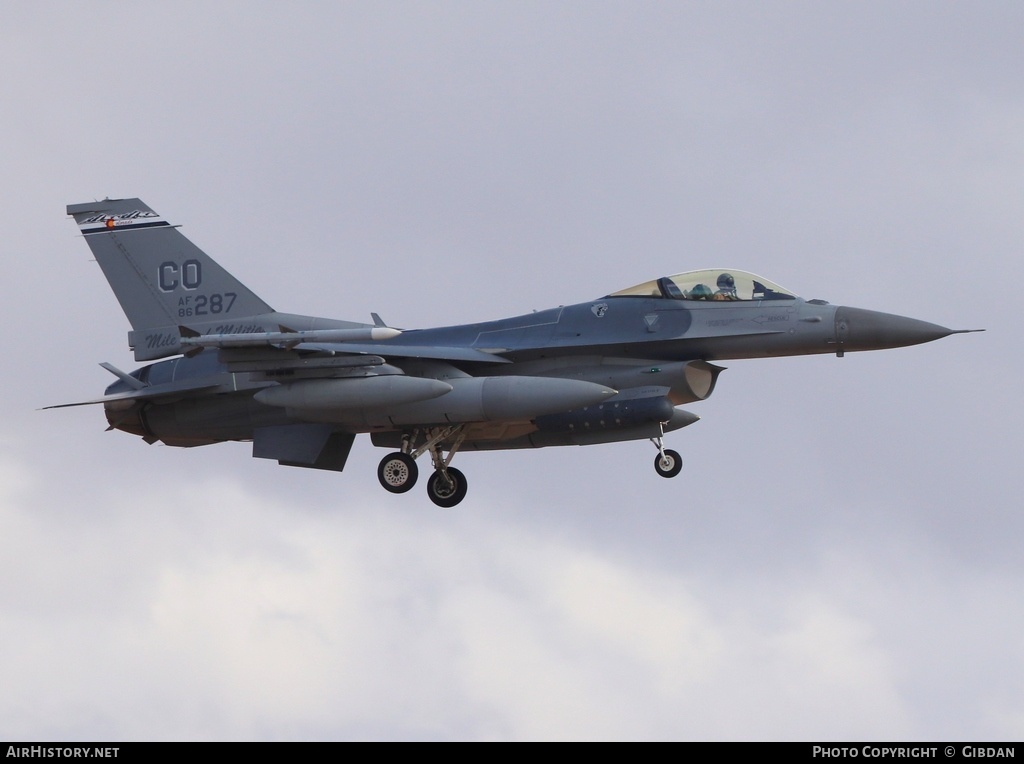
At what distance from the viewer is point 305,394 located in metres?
21.9

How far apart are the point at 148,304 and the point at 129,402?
66.2 inches

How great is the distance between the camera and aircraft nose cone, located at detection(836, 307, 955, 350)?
853 inches

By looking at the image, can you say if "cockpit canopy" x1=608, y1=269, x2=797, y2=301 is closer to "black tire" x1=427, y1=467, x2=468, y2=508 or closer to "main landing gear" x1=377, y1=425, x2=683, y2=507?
"main landing gear" x1=377, y1=425, x2=683, y2=507

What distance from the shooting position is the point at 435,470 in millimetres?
23469

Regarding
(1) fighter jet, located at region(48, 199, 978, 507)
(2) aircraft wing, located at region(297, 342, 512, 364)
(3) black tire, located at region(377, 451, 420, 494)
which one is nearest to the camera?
(1) fighter jet, located at region(48, 199, 978, 507)

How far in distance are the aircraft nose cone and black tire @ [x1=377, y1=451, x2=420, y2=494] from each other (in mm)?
6012

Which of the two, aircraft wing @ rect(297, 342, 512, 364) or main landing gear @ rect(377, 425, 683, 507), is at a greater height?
aircraft wing @ rect(297, 342, 512, 364)

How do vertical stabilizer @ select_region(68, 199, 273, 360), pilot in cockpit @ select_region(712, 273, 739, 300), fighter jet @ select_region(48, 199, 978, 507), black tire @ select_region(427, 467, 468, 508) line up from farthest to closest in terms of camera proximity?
1. vertical stabilizer @ select_region(68, 199, 273, 360)
2. black tire @ select_region(427, 467, 468, 508)
3. pilot in cockpit @ select_region(712, 273, 739, 300)
4. fighter jet @ select_region(48, 199, 978, 507)

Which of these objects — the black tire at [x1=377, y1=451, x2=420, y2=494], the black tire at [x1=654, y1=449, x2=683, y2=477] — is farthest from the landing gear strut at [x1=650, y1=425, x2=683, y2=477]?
the black tire at [x1=377, y1=451, x2=420, y2=494]

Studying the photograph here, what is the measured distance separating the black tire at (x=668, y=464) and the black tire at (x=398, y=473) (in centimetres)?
333

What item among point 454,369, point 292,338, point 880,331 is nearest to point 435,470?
point 454,369

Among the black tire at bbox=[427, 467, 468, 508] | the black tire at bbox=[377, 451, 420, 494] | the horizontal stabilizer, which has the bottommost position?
the black tire at bbox=[427, 467, 468, 508]

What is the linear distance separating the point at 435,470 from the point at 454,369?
69.5 inches
